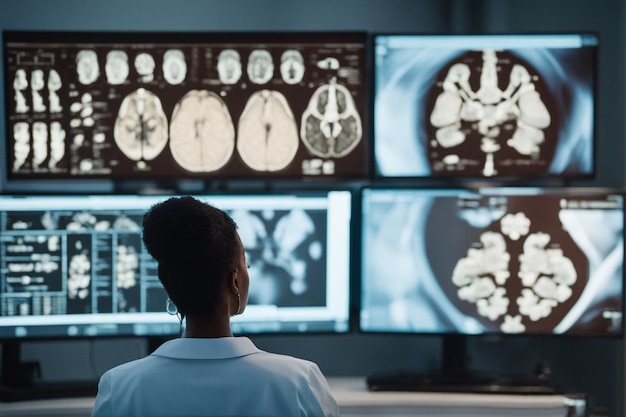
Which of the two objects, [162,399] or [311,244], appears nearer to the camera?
[162,399]

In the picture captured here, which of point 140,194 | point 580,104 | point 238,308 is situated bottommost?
point 238,308

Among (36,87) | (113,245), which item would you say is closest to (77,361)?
(113,245)

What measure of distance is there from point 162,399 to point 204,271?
20 cm

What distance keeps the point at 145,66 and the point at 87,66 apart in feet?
0.54

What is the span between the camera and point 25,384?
2523 millimetres

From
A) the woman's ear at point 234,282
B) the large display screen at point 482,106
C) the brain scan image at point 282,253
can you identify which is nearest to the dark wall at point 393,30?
the large display screen at point 482,106

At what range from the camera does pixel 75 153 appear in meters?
2.58

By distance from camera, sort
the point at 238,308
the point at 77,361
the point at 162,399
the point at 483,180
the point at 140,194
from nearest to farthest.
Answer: the point at 162,399, the point at 238,308, the point at 140,194, the point at 483,180, the point at 77,361

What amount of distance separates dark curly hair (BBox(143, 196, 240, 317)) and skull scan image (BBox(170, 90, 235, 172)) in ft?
3.93

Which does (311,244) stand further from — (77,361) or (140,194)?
(77,361)

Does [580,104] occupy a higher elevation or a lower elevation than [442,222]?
higher

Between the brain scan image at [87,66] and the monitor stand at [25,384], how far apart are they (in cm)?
77

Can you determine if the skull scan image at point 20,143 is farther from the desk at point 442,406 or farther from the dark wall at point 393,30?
the desk at point 442,406

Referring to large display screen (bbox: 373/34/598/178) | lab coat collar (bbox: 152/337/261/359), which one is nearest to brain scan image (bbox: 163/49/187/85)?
large display screen (bbox: 373/34/598/178)
